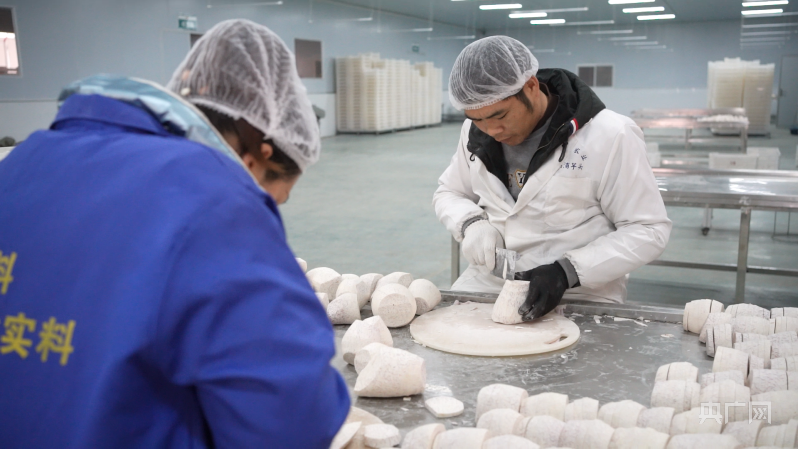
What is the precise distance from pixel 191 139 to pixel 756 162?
6.32 metres

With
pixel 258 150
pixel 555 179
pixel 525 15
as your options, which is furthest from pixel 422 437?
pixel 525 15

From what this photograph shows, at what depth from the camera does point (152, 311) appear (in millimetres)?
794

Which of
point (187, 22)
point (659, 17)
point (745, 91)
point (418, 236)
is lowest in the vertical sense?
point (418, 236)

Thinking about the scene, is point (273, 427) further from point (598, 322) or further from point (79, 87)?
point (598, 322)

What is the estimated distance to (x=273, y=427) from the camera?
2.79ft

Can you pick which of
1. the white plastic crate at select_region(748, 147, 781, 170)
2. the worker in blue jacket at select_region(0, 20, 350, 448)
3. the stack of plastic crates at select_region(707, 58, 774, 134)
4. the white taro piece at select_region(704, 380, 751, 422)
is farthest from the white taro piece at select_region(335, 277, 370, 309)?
the stack of plastic crates at select_region(707, 58, 774, 134)

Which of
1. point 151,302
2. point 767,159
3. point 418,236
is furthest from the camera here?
point 418,236

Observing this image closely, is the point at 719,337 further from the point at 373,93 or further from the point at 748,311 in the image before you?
the point at 373,93

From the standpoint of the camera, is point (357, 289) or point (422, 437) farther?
point (357, 289)

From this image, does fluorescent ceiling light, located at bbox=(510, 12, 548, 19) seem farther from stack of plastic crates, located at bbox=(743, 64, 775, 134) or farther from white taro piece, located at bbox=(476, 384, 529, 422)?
white taro piece, located at bbox=(476, 384, 529, 422)

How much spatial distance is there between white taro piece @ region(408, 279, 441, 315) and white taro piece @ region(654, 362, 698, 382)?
880 mm

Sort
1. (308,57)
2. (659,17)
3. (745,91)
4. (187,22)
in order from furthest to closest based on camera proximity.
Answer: (308,57), (659,17), (187,22), (745,91)

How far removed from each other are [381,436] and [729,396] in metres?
0.82

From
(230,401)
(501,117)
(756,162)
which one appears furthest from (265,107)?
(756,162)
